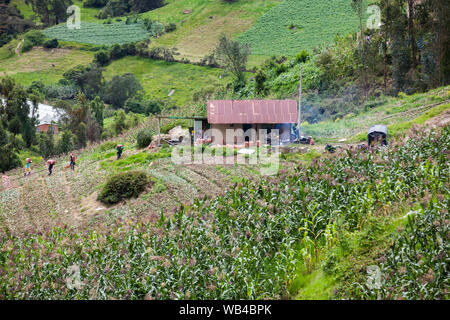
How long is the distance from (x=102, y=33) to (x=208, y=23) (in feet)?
106

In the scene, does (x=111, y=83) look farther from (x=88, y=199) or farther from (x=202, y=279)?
(x=202, y=279)

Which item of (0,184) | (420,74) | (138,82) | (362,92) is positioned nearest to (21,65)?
(138,82)

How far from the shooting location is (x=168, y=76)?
281 ft

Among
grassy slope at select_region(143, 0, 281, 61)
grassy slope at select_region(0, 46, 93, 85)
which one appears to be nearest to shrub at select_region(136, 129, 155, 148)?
grassy slope at select_region(143, 0, 281, 61)

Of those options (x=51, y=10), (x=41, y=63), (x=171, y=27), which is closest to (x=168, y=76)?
(x=171, y=27)

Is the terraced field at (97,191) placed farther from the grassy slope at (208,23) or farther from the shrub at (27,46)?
the shrub at (27,46)

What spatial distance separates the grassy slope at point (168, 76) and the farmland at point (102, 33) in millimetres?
12160

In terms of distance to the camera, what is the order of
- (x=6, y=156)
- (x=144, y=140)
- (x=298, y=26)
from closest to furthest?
1. (x=144, y=140)
2. (x=6, y=156)
3. (x=298, y=26)

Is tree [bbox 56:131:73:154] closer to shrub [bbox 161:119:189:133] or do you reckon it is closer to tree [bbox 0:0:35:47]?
shrub [bbox 161:119:189:133]

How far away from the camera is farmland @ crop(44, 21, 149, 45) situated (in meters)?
105

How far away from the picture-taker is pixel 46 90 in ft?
276

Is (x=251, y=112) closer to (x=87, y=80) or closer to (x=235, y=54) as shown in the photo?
(x=235, y=54)

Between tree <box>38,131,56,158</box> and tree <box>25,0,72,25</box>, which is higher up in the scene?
tree <box>25,0,72,25</box>

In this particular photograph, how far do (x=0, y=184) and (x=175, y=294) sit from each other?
Result: 2664cm
